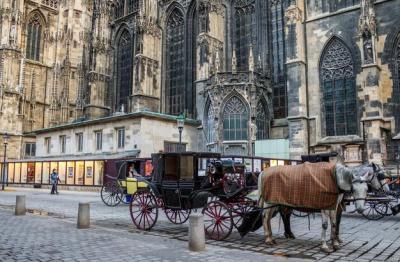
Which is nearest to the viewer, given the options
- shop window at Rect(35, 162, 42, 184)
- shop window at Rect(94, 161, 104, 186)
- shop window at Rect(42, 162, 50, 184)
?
shop window at Rect(94, 161, 104, 186)

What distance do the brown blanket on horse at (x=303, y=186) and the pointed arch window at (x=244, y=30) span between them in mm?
23358

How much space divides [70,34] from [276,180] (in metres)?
45.0

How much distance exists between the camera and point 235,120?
85.3 ft

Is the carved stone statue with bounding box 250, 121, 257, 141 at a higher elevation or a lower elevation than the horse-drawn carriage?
higher

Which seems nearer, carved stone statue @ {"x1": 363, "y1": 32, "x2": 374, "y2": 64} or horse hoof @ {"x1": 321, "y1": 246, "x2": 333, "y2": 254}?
horse hoof @ {"x1": 321, "y1": 246, "x2": 333, "y2": 254}

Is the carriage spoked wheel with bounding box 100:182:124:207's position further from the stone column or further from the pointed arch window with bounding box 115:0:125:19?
the pointed arch window with bounding box 115:0:125:19

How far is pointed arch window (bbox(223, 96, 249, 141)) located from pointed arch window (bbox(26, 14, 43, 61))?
3296 centimetres

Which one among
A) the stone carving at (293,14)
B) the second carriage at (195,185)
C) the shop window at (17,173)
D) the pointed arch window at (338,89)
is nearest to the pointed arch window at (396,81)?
the pointed arch window at (338,89)

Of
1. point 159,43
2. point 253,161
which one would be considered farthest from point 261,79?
point 159,43

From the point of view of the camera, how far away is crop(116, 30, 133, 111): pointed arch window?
39688mm

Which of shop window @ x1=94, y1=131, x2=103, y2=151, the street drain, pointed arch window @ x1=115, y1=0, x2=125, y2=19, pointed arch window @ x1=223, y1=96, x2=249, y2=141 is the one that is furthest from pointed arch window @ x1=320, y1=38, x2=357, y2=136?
pointed arch window @ x1=115, y1=0, x2=125, y2=19

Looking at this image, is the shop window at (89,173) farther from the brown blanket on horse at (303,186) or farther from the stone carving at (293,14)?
the brown blanket on horse at (303,186)

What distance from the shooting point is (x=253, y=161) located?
19.3 m

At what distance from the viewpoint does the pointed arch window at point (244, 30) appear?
30.7 m
